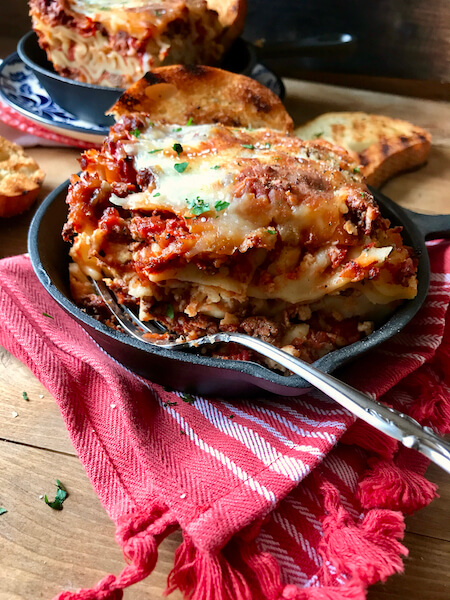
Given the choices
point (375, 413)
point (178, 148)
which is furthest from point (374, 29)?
point (375, 413)

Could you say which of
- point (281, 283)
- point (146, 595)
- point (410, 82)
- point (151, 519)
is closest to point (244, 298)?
point (281, 283)

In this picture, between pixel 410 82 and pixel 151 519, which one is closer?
pixel 151 519

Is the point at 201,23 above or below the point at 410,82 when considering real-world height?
above

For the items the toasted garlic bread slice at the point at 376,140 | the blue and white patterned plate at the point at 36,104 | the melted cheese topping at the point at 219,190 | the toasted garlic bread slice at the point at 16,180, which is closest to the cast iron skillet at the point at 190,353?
the melted cheese topping at the point at 219,190

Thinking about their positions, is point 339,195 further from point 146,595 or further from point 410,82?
point 410,82

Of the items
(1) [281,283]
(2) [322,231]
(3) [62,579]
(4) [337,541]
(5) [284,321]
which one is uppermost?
(2) [322,231]

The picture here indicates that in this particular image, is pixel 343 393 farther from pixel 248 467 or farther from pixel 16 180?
pixel 16 180

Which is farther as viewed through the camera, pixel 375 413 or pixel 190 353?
pixel 190 353
